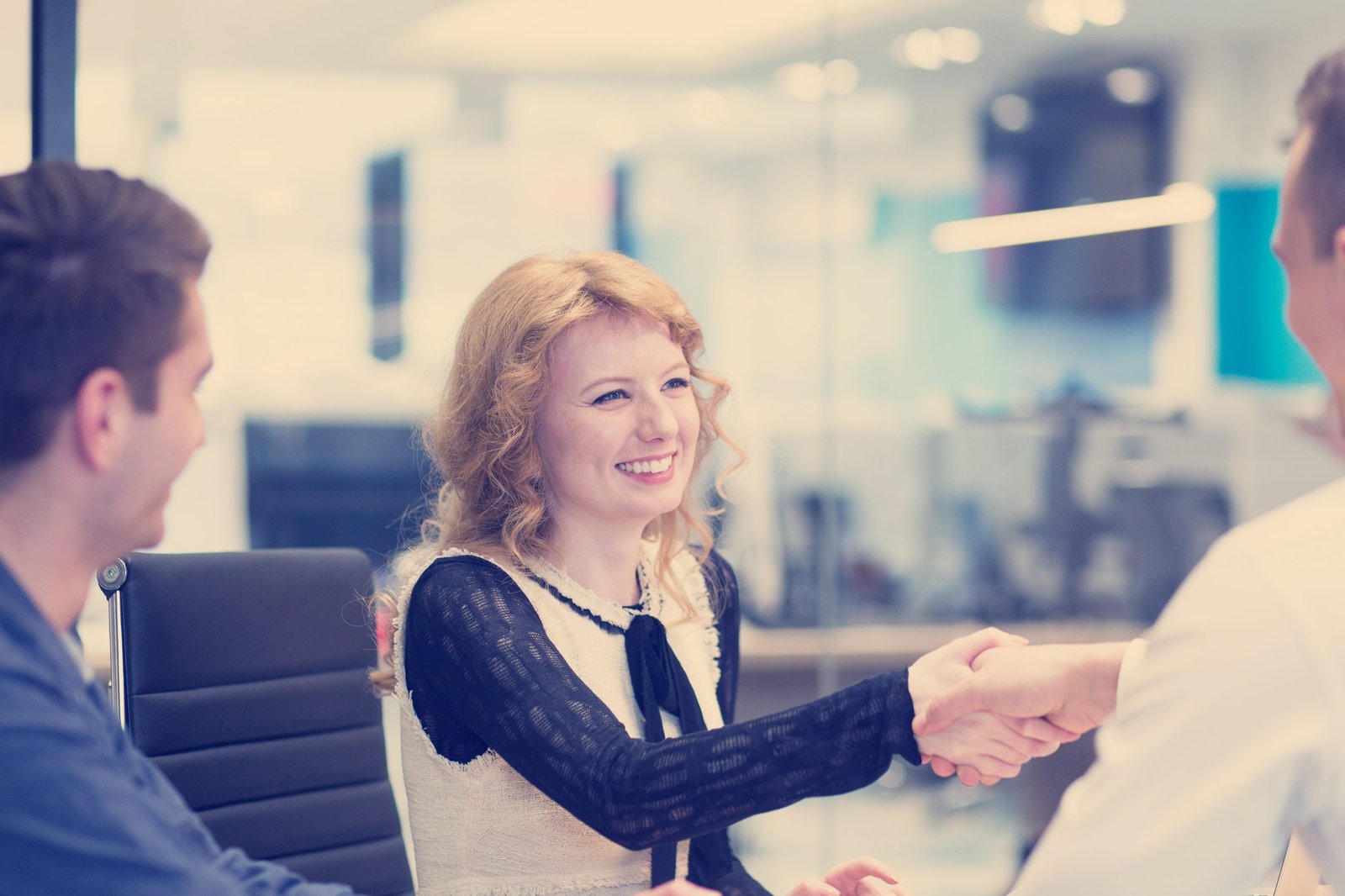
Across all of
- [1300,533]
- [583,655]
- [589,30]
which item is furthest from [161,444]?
[589,30]

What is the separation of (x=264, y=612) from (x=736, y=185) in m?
3.23

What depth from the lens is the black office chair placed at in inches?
67.4

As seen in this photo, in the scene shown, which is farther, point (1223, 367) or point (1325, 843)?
point (1223, 367)

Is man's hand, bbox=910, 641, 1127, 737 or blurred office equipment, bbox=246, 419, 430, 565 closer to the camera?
man's hand, bbox=910, 641, 1127, 737

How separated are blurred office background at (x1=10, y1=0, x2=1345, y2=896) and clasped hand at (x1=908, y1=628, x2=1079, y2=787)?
263 cm

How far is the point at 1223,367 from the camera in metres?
4.88

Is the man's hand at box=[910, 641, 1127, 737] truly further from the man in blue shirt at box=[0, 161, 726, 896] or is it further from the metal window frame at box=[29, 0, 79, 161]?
the metal window frame at box=[29, 0, 79, 161]

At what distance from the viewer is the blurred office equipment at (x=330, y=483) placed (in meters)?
4.14

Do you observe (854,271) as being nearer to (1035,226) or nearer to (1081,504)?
(1035,226)

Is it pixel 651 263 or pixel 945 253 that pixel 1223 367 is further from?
pixel 651 263

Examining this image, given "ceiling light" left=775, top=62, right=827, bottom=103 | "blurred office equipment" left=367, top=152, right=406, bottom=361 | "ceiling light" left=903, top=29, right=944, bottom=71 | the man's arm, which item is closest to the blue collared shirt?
the man's arm

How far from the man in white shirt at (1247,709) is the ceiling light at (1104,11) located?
4.18 metres

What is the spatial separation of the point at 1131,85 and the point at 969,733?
4.16 metres

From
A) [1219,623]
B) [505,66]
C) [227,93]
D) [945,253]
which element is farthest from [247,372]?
[1219,623]
